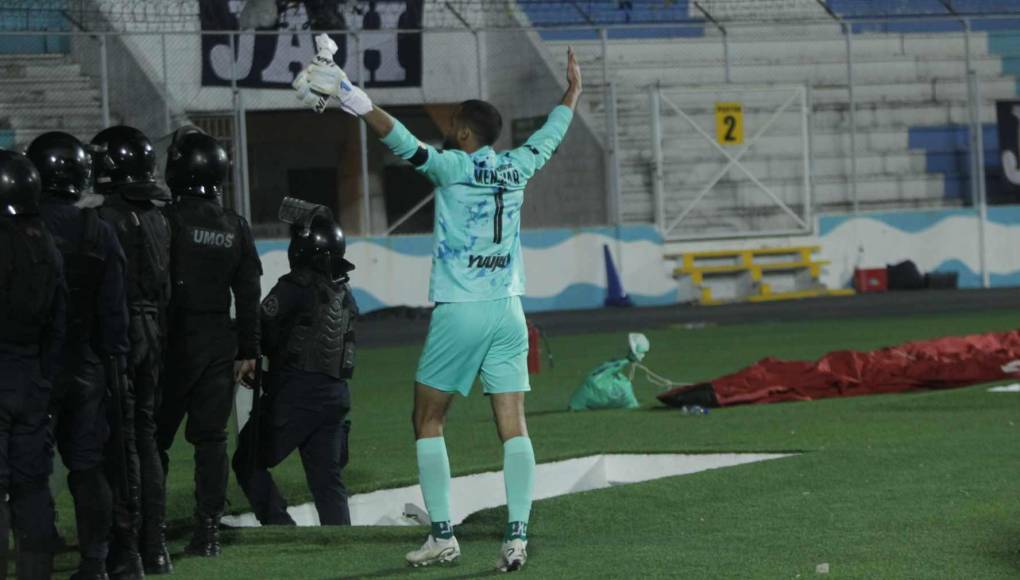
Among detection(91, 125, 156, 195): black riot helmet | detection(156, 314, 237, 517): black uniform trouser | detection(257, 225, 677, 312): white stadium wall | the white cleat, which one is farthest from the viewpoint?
detection(257, 225, 677, 312): white stadium wall

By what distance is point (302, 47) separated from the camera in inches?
1053

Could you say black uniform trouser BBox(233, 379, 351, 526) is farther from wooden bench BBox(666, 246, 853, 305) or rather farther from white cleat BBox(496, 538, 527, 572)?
wooden bench BBox(666, 246, 853, 305)

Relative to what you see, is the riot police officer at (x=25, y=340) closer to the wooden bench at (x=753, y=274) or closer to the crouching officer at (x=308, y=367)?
the crouching officer at (x=308, y=367)

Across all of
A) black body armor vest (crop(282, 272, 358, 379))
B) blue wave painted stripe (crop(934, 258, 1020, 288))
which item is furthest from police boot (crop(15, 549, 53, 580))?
blue wave painted stripe (crop(934, 258, 1020, 288))

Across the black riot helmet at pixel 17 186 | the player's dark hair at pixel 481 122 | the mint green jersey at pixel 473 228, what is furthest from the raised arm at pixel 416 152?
the black riot helmet at pixel 17 186

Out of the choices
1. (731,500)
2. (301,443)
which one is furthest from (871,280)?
(301,443)

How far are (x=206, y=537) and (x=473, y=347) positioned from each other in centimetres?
160

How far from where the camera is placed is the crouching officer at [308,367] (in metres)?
8.41

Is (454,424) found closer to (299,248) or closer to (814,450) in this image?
(814,450)

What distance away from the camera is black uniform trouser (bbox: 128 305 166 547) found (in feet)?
22.0

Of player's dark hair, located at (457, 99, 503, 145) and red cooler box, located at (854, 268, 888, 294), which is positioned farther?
red cooler box, located at (854, 268, 888, 294)

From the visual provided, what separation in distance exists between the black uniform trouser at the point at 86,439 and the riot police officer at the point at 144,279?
1.61 feet

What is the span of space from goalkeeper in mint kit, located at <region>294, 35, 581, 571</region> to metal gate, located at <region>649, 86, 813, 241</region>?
22.4 meters

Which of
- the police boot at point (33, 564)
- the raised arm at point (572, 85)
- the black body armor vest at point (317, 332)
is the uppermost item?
the raised arm at point (572, 85)
